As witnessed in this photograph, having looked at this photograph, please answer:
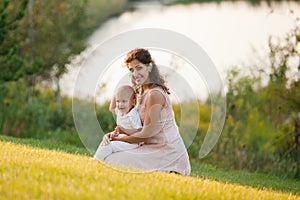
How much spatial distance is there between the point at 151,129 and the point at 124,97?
452 mm

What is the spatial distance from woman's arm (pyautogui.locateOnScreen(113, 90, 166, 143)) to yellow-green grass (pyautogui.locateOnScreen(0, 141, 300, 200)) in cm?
65

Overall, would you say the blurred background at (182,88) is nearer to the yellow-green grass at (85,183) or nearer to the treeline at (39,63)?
the treeline at (39,63)

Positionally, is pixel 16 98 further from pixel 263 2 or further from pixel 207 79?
pixel 263 2

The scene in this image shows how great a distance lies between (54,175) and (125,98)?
1861 millimetres

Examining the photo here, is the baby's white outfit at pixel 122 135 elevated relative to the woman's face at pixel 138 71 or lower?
lower

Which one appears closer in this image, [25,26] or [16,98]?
[16,98]

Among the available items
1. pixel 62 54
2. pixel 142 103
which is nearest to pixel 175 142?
pixel 142 103

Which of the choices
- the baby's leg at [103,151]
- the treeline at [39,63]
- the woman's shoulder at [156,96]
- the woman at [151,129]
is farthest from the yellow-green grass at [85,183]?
the treeline at [39,63]

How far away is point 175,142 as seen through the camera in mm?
7773

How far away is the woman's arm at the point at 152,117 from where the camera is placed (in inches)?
288

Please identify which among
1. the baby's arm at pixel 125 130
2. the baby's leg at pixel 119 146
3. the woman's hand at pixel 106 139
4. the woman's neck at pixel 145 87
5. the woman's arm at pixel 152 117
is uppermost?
the woman's neck at pixel 145 87

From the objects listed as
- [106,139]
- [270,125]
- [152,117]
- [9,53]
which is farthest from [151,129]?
[270,125]

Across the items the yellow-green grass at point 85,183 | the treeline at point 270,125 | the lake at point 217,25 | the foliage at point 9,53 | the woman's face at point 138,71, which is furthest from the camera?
the lake at point 217,25

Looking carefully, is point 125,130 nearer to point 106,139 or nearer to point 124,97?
point 106,139
